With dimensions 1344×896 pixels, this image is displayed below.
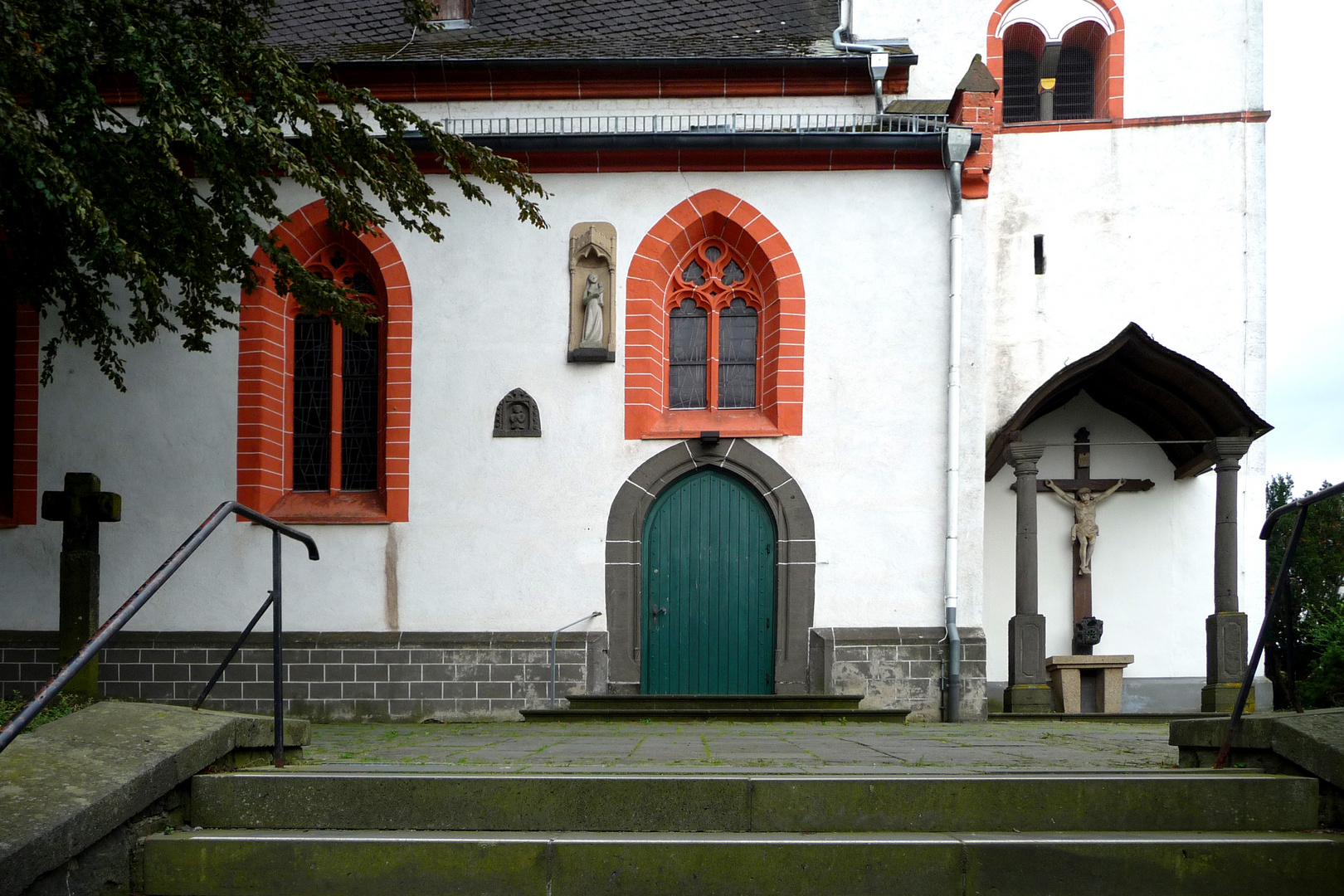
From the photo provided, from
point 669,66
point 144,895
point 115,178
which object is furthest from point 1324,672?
point 115,178

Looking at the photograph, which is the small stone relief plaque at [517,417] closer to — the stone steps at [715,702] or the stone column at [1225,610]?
the stone steps at [715,702]

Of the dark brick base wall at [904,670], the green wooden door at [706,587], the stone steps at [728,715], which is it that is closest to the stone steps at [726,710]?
the stone steps at [728,715]

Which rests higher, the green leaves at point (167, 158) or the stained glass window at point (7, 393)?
the green leaves at point (167, 158)

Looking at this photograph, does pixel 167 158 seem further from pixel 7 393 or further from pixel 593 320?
pixel 7 393

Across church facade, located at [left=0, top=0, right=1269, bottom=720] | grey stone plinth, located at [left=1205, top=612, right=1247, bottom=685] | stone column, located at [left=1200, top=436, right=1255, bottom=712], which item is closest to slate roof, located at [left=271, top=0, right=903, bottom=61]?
church facade, located at [left=0, top=0, right=1269, bottom=720]

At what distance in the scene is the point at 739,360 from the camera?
11297 millimetres

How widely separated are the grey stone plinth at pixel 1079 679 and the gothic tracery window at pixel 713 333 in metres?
4.62

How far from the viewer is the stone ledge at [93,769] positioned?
12.6 feet

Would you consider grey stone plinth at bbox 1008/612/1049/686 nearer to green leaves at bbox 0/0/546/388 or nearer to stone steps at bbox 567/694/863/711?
stone steps at bbox 567/694/863/711

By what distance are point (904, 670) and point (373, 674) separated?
4691mm

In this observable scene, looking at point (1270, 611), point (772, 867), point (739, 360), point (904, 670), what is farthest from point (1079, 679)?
point (772, 867)

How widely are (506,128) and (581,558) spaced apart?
13.6ft

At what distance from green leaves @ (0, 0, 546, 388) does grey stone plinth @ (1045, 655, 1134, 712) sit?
744cm

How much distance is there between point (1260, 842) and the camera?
4.23 m
